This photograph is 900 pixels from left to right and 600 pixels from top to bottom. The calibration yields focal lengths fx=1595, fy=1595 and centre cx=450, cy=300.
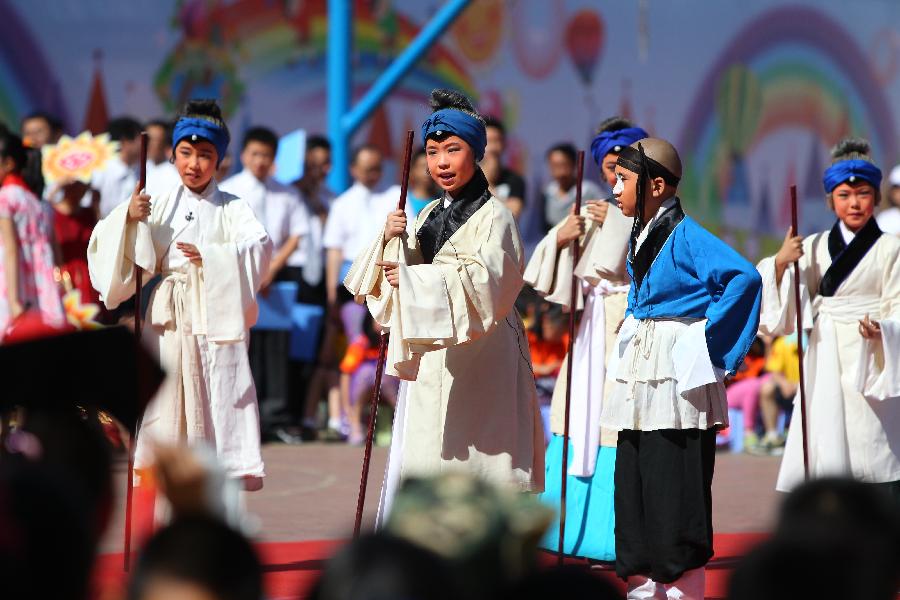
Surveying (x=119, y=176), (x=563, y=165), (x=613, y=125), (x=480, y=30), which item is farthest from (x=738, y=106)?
(x=613, y=125)

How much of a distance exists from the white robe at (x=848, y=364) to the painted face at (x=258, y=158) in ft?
13.7

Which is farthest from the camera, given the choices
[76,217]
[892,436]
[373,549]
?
[76,217]

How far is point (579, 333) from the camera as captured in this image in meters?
7.09

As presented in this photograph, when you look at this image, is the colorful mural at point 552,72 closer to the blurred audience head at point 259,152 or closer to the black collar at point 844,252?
the blurred audience head at point 259,152

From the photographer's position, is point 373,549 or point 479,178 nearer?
point 373,549

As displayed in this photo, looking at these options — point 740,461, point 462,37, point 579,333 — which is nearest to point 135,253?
point 579,333

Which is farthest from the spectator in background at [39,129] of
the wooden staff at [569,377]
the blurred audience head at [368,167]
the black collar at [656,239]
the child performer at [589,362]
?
the black collar at [656,239]

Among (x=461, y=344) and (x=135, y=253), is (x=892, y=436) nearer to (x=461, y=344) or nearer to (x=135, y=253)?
(x=461, y=344)

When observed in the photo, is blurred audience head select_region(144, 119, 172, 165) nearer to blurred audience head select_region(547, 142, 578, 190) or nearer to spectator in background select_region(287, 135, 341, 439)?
spectator in background select_region(287, 135, 341, 439)

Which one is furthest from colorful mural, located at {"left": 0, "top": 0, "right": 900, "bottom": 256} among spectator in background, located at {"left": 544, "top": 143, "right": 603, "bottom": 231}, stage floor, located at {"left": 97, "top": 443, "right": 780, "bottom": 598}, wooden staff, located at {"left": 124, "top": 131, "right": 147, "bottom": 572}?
wooden staff, located at {"left": 124, "top": 131, "right": 147, "bottom": 572}

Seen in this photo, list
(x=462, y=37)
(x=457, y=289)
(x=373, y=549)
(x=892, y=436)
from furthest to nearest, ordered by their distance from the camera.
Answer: (x=462, y=37) → (x=892, y=436) → (x=457, y=289) → (x=373, y=549)

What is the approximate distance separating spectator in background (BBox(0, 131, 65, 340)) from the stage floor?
1094 millimetres

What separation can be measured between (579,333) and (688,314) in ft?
5.46

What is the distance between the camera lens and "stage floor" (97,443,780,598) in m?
6.16
